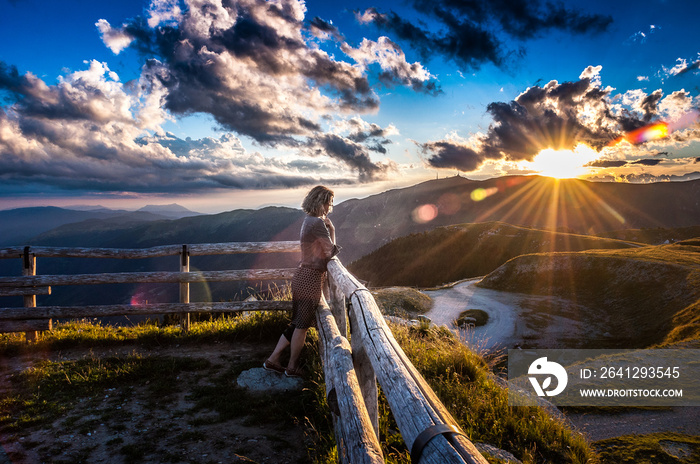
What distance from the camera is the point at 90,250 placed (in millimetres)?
6426

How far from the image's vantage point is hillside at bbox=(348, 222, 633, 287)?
1392 inches

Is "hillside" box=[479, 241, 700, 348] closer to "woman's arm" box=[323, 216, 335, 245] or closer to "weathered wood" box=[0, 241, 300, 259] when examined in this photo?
"woman's arm" box=[323, 216, 335, 245]

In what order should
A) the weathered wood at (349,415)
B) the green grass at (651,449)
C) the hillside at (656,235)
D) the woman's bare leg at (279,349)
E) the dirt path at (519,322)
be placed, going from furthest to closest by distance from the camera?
the hillside at (656,235)
the dirt path at (519,322)
the woman's bare leg at (279,349)
the green grass at (651,449)
the weathered wood at (349,415)

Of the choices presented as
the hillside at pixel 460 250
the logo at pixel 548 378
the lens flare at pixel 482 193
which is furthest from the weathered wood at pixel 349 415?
the lens flare at pixel 482 193

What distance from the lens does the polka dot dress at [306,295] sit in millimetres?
4590

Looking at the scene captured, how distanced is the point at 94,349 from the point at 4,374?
3.78 feet

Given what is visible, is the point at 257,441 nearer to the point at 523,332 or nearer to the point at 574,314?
the point at 523,332

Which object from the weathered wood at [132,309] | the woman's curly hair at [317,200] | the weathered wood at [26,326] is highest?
the woman's curly hair at [317,200]

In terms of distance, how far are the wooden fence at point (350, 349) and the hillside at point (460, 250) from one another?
32.9m

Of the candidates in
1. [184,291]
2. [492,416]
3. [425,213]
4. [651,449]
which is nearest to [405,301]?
[184,291]

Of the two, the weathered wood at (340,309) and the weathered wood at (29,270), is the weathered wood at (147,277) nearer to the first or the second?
the weathered wood at (29,270)

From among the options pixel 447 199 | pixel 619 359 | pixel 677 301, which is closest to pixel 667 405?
pixel 619 359

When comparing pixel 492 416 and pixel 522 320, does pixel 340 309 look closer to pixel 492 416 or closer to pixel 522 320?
pixel 492 416

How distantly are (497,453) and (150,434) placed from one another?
3.64 meters
